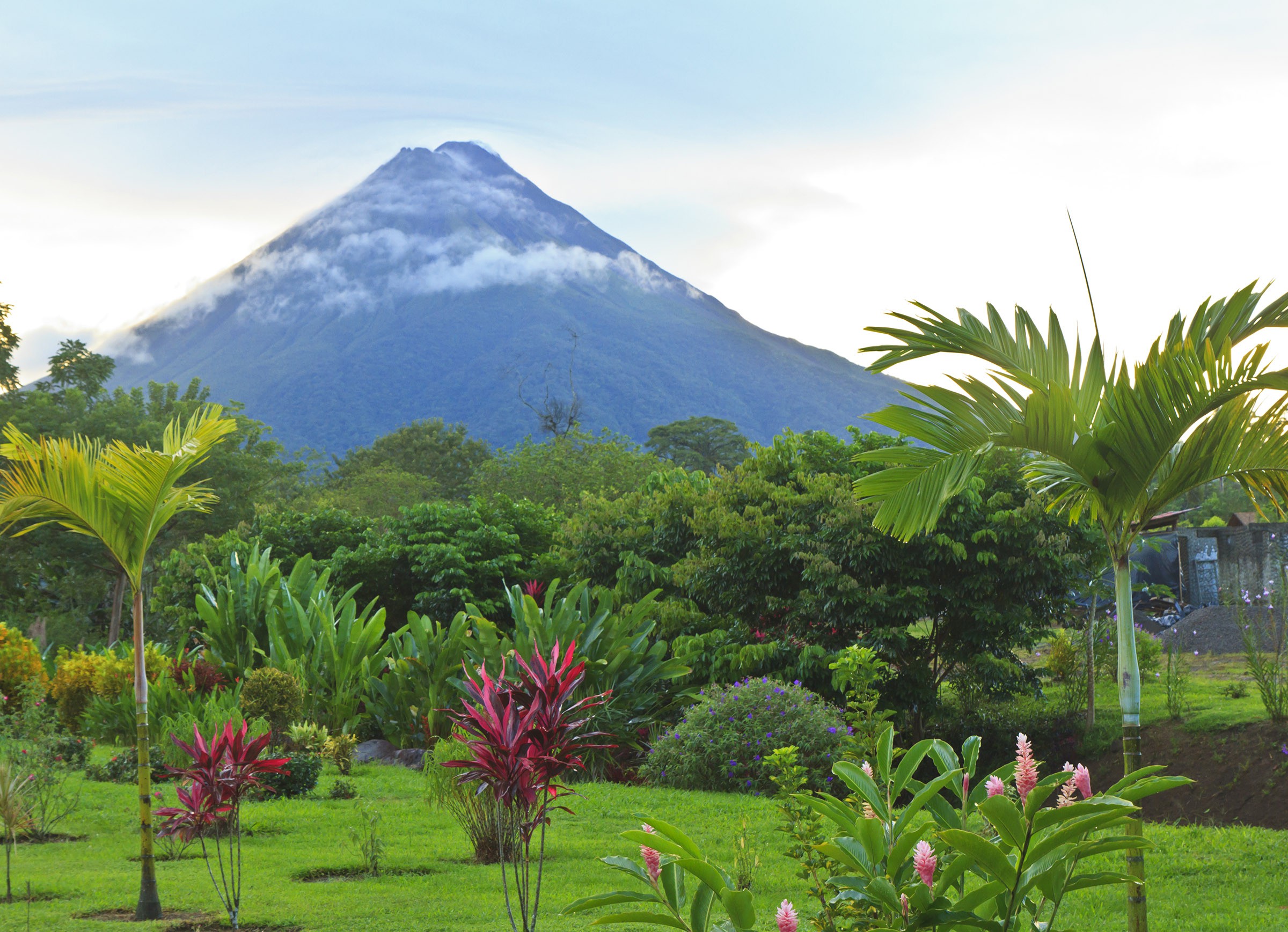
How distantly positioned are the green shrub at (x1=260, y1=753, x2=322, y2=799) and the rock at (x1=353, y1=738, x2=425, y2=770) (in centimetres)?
167

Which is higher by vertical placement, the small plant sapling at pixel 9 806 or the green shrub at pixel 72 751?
the small plant sapling at pixel 9 806

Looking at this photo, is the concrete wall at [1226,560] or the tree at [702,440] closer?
the concrete wall at [1226,560]

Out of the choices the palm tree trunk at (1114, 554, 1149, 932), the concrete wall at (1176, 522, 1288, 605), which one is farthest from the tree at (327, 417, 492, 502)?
the palm tree trunk at (1114, 554, 1149, 932)

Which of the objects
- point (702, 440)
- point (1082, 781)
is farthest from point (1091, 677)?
point (702, 440)

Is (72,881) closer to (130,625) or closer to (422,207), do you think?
(130,625)

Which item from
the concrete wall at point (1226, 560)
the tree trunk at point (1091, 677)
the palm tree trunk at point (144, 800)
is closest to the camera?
the palm tree trunk at point (144, 800)

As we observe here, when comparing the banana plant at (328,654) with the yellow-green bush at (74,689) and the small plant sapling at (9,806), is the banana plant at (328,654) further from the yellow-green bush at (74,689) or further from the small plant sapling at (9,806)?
the small plant sapling at (9,806)

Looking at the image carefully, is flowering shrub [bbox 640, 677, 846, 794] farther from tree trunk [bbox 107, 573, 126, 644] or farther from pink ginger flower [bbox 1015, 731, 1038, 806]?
tree trunk [bbox 107, 573, 126, 644]

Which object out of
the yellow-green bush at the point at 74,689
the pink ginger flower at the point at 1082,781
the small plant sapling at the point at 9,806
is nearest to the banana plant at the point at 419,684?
the yellow-green bush at the point at 74,689

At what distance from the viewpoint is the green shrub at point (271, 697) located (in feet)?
34.4

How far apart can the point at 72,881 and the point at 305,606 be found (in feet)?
24.4

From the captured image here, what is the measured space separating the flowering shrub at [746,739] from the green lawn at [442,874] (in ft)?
1.71

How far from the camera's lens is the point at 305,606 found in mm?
13289

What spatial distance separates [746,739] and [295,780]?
3893 mm
